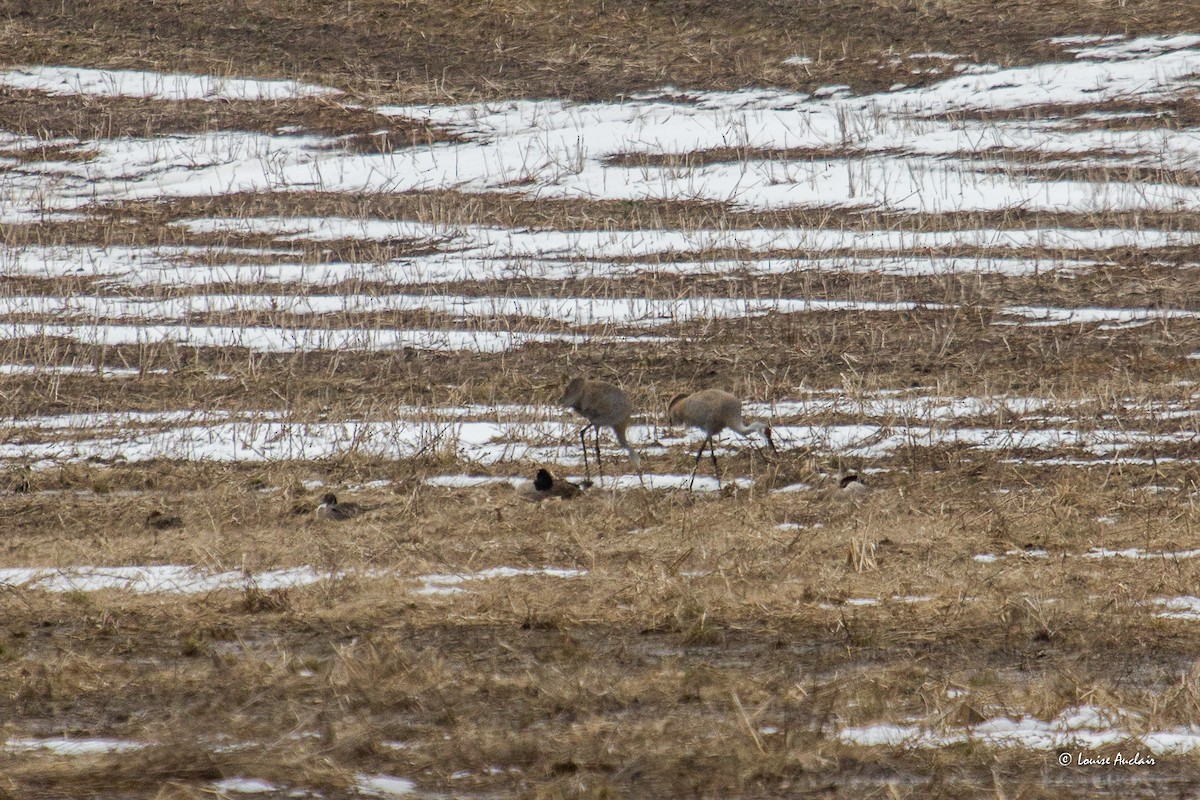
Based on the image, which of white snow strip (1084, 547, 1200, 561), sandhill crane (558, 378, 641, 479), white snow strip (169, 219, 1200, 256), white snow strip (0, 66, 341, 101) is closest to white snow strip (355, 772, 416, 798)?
white snow strip (1084, 547, 1200, 561)

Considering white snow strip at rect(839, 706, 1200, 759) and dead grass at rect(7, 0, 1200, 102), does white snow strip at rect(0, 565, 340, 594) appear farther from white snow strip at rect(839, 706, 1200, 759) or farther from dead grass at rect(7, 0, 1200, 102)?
dead grass at rect(7, 0, 1200, 102)

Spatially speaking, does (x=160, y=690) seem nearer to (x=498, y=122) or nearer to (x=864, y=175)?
(x=864, y=175)

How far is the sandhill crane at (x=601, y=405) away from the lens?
1078cm

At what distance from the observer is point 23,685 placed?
567cm

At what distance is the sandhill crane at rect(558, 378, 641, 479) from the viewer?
424 inches

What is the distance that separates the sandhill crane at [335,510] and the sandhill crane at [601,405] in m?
2.08

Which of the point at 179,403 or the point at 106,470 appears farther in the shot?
the point at 179,403

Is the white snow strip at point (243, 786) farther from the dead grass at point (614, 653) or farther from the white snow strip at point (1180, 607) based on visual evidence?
the white snow strip at point (1180, 607)

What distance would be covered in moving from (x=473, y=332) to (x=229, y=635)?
8652 mm

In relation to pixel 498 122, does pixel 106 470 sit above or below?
below

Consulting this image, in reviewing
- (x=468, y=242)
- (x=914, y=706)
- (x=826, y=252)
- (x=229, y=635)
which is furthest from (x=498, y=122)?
(x=914, y=706)

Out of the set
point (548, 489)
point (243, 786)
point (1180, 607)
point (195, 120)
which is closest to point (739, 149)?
point (195, 120)

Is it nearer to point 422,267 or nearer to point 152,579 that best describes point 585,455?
point 152,579

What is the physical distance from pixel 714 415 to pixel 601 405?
0.91 m
